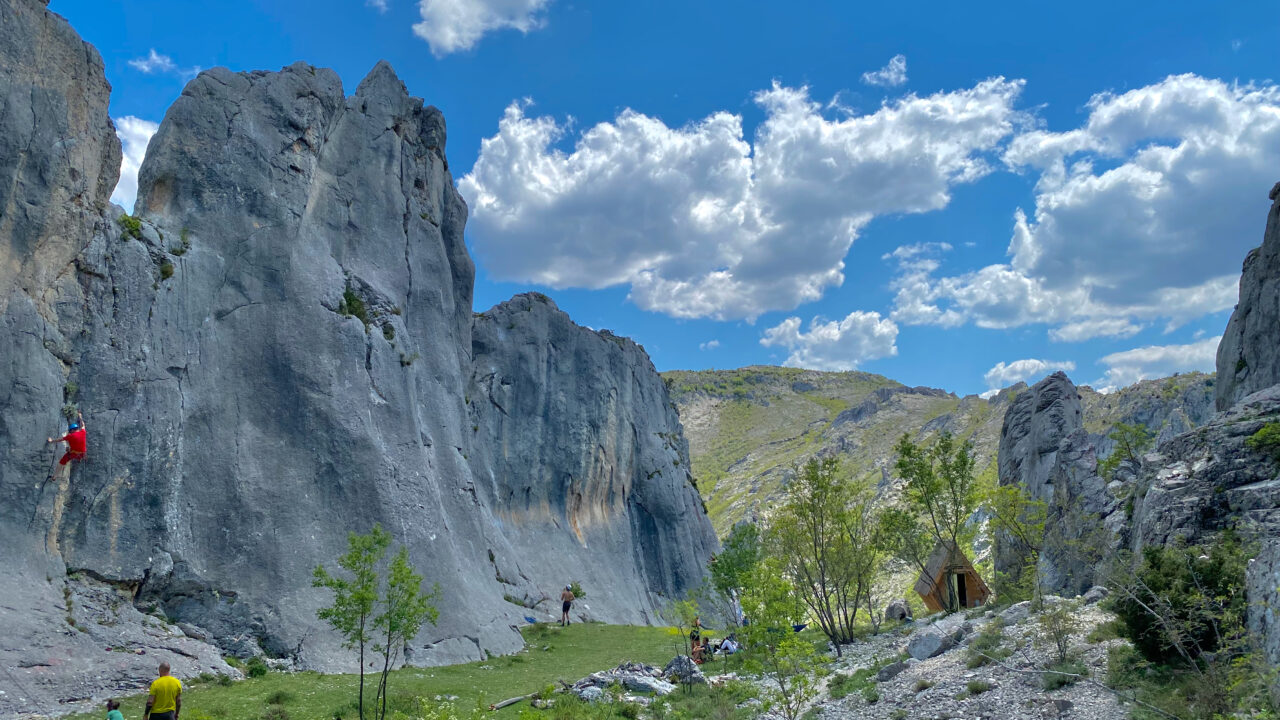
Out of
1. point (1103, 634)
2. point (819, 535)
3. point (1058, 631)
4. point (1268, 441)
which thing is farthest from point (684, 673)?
point (1268, 441)

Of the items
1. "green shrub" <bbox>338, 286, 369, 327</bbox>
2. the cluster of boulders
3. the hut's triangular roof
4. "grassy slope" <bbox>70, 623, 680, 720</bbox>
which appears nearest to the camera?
the cluster of boulders

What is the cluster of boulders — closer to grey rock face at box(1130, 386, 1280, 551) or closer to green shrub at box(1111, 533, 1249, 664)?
green shrub at box(1111, 533, 1249, 664)

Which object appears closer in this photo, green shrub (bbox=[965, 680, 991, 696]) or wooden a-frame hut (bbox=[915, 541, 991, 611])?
green shrub (bbox=[965, 680, 991, 696])

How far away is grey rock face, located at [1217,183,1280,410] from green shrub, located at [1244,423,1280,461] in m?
21.0

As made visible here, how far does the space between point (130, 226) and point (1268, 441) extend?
41311 millimetres

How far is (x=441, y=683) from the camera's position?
27719mm

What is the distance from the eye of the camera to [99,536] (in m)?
26.8

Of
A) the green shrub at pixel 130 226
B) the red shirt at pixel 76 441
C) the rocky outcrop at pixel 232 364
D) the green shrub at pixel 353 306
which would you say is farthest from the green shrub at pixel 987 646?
the green shrub at pixel 130 226

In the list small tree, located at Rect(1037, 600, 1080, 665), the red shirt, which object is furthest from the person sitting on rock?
small tree, located at Rect(1037, 600, 1080, 665)

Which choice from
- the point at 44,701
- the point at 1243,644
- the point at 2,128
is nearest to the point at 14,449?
the point at 44,701

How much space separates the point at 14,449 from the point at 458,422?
2577 centimetres

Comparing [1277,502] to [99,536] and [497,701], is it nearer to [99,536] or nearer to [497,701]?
[497,701]

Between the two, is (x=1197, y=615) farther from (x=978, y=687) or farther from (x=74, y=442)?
(x=74, y=442)

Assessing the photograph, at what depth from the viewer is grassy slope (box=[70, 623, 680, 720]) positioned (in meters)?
21.5
